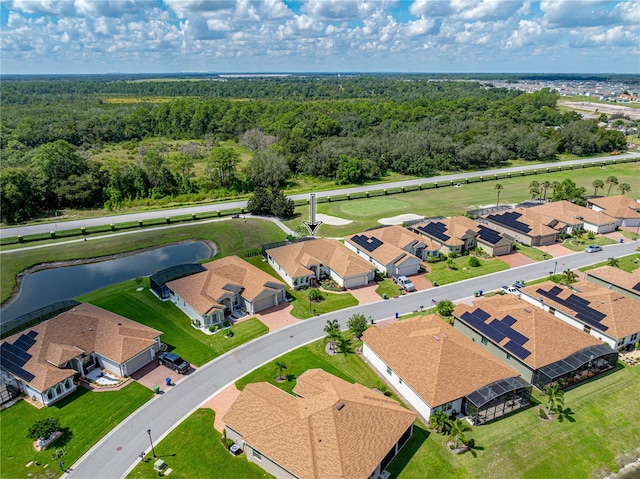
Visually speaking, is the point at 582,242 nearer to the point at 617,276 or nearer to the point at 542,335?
the point at 617,276

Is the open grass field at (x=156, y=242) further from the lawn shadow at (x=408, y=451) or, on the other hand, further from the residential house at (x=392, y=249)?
the lawn shadow at (x=408, y=451)

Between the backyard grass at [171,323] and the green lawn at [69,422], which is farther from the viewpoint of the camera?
the backyard grass at [171,323]

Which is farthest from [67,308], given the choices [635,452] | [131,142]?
[131,142]

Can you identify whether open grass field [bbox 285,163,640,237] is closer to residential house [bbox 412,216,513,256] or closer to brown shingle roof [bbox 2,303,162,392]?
residential house [bbox 412,216,513,256]

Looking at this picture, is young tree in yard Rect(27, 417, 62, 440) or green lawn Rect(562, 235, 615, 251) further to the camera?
green lawn Rect(562, 235, 615, 251)

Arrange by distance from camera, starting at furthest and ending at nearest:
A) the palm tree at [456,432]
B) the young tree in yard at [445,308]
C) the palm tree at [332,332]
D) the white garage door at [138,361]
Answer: the young tree in yard at [445,308] < the palm tree at [332,332] < the white garage door at [138,361] < the palm tree at [456,432]

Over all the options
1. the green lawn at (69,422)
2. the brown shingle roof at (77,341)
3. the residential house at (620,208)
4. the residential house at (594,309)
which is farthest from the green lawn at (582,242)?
the green lawn at (69,422)

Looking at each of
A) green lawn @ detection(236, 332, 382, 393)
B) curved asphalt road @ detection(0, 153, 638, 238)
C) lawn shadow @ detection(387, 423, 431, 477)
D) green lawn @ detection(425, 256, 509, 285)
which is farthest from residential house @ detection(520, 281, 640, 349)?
curved asphalt road @ detection(0, 153, 638, 238)
